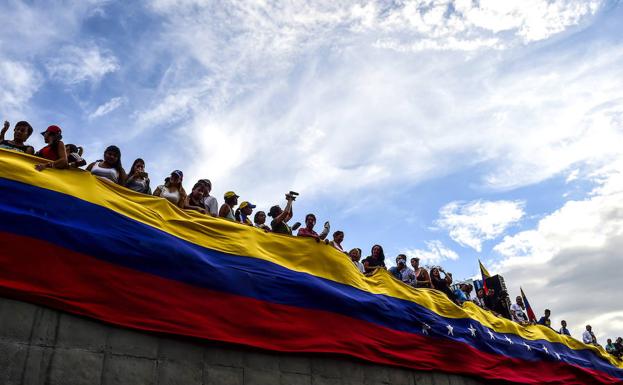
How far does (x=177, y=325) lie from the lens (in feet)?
18.8

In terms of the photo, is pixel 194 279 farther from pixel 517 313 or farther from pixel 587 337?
pixel 587 337

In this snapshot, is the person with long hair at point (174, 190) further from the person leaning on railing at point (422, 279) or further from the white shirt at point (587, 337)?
the white shirt at point (587, 337)

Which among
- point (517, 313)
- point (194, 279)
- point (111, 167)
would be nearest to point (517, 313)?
point (517, 313)

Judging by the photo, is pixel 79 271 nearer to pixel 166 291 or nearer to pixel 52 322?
pixel 52 322

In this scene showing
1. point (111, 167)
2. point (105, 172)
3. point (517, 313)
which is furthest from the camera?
point (517, 313)

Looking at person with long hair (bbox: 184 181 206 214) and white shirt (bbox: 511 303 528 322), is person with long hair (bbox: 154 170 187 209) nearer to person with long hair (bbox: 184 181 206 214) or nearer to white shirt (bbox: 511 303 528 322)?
person with long hair (bbox: 184 181 206 214)

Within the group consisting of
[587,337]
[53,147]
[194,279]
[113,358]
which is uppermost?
[53,147]

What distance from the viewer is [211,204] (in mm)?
7789

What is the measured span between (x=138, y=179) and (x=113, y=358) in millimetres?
2518

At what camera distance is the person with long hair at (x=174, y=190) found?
7.16m

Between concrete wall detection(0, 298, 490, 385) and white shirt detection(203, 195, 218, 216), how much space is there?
2.24 metres

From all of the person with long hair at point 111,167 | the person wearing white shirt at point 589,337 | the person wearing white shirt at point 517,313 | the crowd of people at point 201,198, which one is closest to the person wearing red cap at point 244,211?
the crowd of people at point 201,198

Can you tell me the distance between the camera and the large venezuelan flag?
515 cm

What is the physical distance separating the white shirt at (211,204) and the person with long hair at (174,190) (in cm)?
52
